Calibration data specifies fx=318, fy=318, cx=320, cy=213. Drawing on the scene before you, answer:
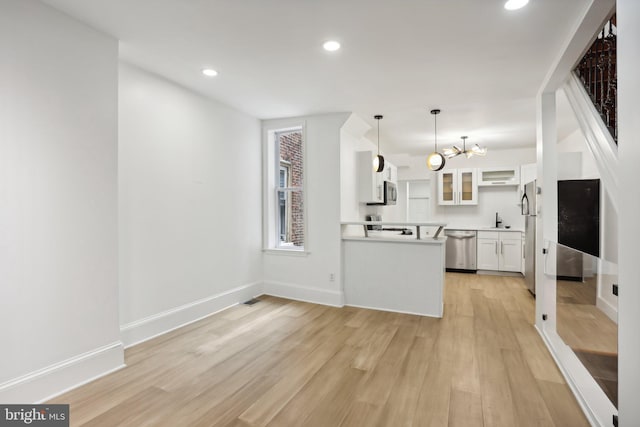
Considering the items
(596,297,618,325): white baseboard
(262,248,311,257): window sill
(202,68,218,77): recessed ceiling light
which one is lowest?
(262,248,311,257): window sill

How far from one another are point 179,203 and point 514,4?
11.4 feet

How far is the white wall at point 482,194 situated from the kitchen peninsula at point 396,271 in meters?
3.32

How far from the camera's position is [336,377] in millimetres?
2533

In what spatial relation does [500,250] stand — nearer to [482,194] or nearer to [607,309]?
[482,194]

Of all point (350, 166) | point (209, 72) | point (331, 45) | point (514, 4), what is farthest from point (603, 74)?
point (209, 72)

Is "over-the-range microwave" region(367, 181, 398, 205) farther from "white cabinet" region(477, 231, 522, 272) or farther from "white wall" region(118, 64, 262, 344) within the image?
"white wall" region(118, 64, 262, 344)

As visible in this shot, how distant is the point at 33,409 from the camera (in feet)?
6.81

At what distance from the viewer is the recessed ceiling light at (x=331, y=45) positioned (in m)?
2.63

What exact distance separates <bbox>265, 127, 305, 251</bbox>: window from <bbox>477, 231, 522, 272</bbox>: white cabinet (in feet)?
13.6

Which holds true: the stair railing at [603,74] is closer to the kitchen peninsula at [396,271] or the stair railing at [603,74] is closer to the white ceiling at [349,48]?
the white ceiling at [349,48]

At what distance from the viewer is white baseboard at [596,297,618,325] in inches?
63.9

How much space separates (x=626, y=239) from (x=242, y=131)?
4212mm

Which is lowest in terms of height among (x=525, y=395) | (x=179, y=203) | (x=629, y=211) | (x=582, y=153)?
(x=525, y=395)

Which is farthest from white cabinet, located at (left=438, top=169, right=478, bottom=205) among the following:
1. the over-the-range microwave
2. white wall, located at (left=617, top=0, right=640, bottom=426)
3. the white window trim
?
white wall, located at (left=617, top=0, right=640, bottom=426)
